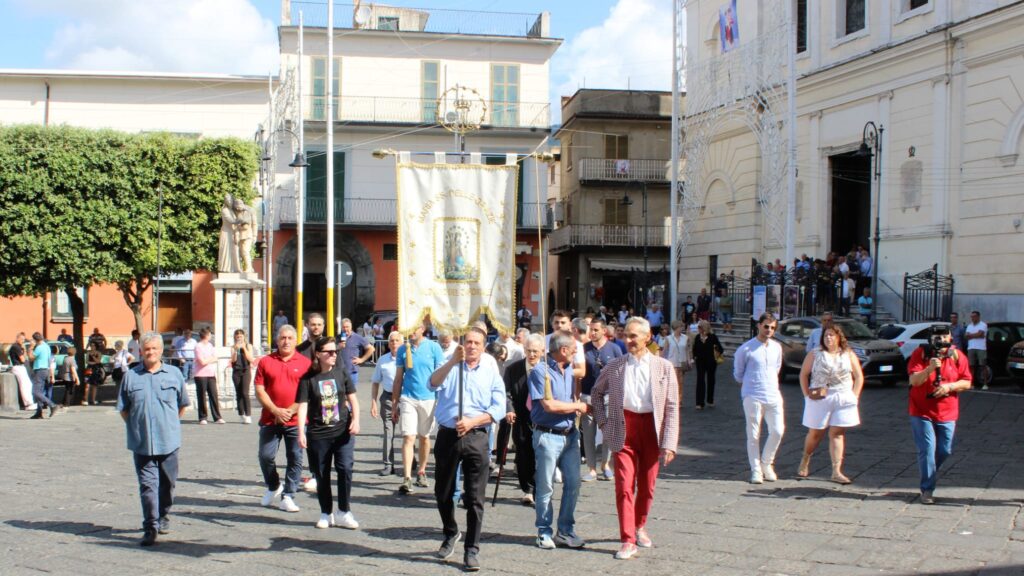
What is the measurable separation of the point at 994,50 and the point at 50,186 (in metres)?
23.2

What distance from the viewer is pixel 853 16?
1188 inches

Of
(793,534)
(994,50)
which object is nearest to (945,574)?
(793,534)

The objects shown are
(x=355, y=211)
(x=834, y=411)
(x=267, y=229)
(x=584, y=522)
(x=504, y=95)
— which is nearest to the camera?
(x=584, y=522)

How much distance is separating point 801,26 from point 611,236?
13.2 m

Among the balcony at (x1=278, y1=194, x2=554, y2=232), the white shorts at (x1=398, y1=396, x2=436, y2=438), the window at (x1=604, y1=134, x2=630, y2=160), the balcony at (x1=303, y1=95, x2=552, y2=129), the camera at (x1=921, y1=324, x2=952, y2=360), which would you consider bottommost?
the white shorts at (x1=398, y1=396, x2=436, y2=438)

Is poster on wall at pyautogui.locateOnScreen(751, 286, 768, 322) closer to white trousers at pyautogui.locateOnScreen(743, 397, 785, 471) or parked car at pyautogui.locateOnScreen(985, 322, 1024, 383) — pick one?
parked car at pyautogui.locateOnScreen(985, 322, 1024, 383)

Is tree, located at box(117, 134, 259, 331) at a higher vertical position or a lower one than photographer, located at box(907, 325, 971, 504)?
higher

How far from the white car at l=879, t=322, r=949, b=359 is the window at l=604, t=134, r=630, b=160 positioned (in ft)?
73.6

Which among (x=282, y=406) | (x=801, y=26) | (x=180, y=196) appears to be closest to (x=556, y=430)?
(x=282, y=406)

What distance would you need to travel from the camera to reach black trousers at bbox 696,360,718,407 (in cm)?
1783

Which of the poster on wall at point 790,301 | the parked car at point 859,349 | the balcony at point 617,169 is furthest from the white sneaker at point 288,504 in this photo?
the balcony at point 617,169

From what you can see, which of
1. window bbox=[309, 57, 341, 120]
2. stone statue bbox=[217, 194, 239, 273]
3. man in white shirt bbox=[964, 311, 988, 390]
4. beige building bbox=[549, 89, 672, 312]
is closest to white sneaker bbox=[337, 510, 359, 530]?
stone statue bbox=[217, 194, 239, 273]

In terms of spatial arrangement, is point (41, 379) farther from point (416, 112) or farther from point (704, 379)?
point (416, 112)

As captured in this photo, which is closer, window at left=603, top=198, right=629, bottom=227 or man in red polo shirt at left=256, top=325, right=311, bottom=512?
man in red polo shirt at left=256, top=325, right=311, bottom=512
